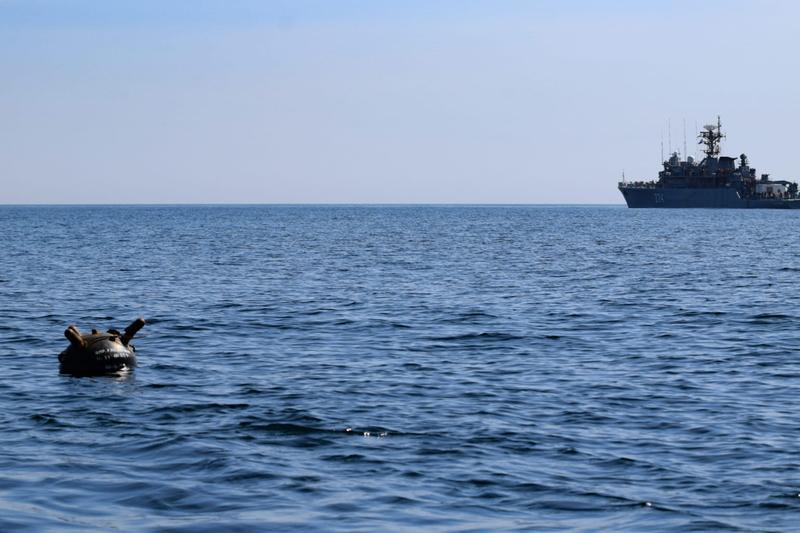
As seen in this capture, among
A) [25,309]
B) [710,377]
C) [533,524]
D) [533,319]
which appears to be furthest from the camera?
[25,309]

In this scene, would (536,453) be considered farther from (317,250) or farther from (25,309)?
(317,250)

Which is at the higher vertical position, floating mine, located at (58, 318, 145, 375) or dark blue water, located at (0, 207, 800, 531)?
floating mine, located at (58, 318, 145, 375)

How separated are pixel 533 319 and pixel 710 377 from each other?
11583mm

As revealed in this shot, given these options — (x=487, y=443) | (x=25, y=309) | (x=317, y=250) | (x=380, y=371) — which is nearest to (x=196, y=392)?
(x=380, y=371)

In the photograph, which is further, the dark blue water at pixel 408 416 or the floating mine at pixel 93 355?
the floating mine at pixel 93 355

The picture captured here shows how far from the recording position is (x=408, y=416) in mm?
17719

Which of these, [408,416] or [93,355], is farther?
[93,355]

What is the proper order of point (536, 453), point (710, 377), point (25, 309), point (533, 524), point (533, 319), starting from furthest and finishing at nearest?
1. point (25, 309)
2. point (533, 319)
3. point (710, 377)
4. point (536, 453)
5. point (533, 524)

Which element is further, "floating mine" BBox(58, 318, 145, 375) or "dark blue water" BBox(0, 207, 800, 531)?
"floating mine" BBox(58, 318, 145, 375)

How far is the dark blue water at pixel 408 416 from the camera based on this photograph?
12641mm

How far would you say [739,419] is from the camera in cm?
1747

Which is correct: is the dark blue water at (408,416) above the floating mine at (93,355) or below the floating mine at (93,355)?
below

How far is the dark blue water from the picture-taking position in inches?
498

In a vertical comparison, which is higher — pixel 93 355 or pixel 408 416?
pixel 93 355
